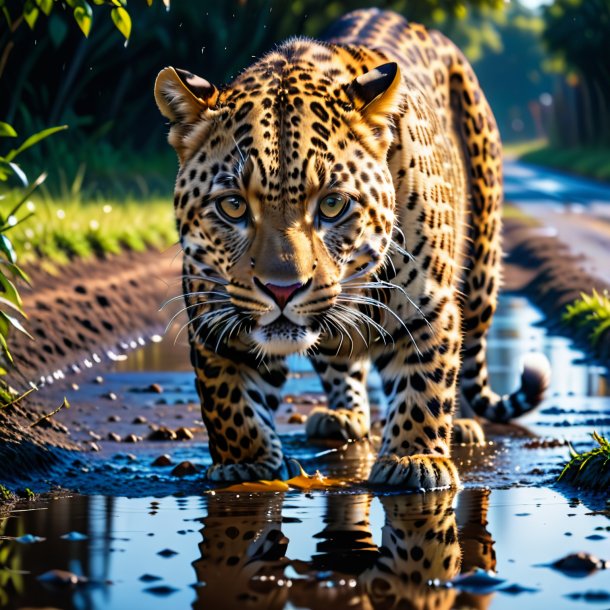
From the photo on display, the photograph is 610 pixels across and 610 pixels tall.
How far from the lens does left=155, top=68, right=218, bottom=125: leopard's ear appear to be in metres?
5.36

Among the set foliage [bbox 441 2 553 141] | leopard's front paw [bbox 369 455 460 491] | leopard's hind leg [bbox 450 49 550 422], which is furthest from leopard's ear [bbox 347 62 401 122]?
foliage [bbox 441 2 553 141]

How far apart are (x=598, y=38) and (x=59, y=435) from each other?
32.2 meters

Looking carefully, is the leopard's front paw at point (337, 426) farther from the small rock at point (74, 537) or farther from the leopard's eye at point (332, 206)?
the small rock at point (74, 537)

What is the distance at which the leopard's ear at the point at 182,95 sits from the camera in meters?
5.36

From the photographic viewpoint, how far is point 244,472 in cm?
558

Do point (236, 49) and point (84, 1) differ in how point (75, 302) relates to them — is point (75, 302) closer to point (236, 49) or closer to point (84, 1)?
point (84, 1)

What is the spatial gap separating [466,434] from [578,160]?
34.9m

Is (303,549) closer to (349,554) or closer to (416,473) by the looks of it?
(349,554)

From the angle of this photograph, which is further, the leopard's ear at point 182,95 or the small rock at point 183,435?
the small rock at point 183,435

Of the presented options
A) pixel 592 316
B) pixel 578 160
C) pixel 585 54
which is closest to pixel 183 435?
pixel 592 316

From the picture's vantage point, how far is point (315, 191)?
508cm

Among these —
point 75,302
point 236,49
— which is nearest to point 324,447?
point 75,302

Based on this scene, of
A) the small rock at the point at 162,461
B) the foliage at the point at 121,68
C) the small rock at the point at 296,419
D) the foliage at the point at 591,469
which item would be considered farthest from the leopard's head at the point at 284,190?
the foliage at the point at 121,68

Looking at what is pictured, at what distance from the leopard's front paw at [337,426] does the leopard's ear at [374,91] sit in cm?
190
